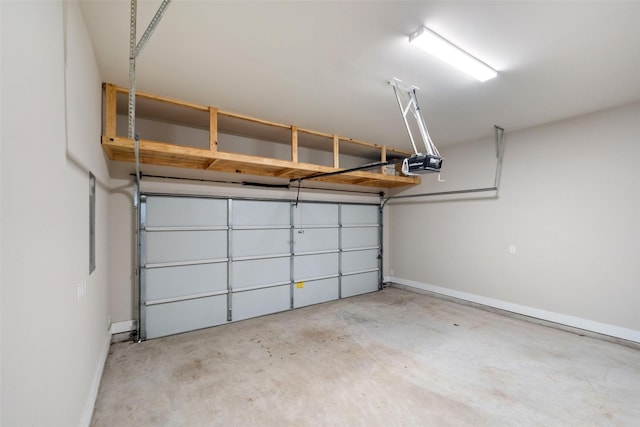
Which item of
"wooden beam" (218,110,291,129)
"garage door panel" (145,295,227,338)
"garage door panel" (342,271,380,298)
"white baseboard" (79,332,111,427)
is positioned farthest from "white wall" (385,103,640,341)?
"white baseboard" (79,332,111,427)

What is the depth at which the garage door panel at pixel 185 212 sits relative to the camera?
3.82 metres

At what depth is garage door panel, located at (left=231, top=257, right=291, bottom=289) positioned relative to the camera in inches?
175

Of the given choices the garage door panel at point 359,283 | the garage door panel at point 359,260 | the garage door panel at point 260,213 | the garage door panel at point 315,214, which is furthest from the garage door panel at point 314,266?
the garage door panel at point 260,213

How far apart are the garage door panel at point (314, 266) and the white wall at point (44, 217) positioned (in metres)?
3.29

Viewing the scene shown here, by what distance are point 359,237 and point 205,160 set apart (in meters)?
3.66

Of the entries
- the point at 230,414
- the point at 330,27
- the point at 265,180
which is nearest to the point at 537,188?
the point at 330,27

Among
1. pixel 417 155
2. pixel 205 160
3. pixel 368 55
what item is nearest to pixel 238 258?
pixel 205 160

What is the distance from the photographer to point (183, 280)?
399cm

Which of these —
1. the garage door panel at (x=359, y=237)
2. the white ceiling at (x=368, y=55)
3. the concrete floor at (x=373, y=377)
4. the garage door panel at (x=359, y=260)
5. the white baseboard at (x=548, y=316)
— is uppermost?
the white ceiling at (x=368, y=55)

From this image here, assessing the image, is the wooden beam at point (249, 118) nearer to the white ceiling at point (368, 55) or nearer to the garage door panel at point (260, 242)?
the white ceiling at point (368, 55)

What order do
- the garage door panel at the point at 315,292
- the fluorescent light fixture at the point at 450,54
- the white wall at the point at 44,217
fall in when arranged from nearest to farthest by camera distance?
1. the white wall at the point at 44,217
2. the fluorescent light fixture at the point at 450,54
3. the garage door panel at the point at 315,292

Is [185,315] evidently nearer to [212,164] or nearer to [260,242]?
[260,242]

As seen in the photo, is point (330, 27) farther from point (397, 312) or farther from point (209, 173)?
point (397, 312)

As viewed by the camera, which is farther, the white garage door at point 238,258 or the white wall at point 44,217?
the white garage door at point 238,258
